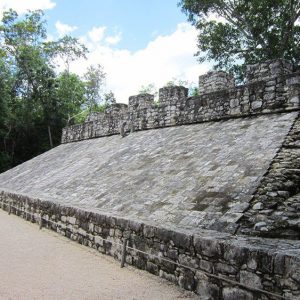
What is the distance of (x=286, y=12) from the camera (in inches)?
761

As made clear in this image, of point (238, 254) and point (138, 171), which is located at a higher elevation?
point (138, 171)

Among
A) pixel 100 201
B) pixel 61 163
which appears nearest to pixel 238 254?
pixel 100 201

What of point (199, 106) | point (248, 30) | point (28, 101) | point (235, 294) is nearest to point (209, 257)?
point (235, 294)

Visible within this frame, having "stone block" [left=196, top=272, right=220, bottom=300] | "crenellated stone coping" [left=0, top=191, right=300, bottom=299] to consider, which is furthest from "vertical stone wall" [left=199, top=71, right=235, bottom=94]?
"stone block" [left=196, top=272, right=220, bottom=300]

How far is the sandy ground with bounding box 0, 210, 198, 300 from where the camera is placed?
4641 mm

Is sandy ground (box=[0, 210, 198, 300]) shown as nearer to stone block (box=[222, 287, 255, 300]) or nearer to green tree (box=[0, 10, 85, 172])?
stone block (box=[222, 287, 255, 300])

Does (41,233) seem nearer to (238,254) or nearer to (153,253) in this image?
(153,253)

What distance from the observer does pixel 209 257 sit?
427 cm

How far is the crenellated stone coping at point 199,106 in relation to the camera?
8.25 m

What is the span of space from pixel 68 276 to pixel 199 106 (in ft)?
21.9

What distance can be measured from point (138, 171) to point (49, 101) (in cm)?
2182

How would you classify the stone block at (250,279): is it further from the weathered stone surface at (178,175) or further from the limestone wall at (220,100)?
the limestone wall at (220,100)

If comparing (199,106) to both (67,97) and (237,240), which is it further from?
(67,97)

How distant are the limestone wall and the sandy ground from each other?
16.8 feet
